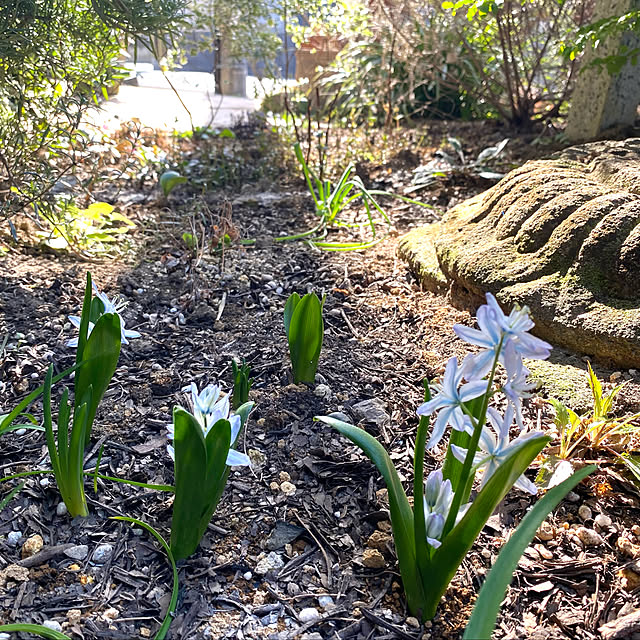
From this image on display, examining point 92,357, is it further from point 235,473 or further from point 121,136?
point 121,136

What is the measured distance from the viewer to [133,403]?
1.90 meters

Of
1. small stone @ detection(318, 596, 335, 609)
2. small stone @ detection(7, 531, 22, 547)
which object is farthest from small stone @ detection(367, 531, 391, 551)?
small stone @ detection(7, 531, 22, 547)

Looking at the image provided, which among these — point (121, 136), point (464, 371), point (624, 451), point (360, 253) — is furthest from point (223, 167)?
point (464, 371)

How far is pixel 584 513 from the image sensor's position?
1.53 metres

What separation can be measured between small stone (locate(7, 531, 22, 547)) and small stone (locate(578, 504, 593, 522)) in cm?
131

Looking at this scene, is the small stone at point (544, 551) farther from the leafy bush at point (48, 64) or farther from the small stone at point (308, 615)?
the leafy bush at point (48, 64)

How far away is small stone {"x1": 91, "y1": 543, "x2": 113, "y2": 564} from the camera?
53.8 inches

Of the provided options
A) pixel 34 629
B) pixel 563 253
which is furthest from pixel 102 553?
pixel 563 253

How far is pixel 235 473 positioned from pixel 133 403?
449 millimetres

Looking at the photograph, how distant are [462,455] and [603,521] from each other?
0.61 metres

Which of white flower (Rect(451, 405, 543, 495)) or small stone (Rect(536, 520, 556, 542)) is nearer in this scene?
white flower (Rect(451, 405, 543, 495))

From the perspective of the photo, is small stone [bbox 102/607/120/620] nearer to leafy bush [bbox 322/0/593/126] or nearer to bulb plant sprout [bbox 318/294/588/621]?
Answer: bulb plant sprout [bbox 318/294/588/621]

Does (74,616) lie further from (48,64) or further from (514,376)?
(48,64)

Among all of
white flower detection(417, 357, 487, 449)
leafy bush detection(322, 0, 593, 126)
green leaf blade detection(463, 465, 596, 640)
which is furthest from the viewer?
leafy bush detection(322, 0, 593, 126)
